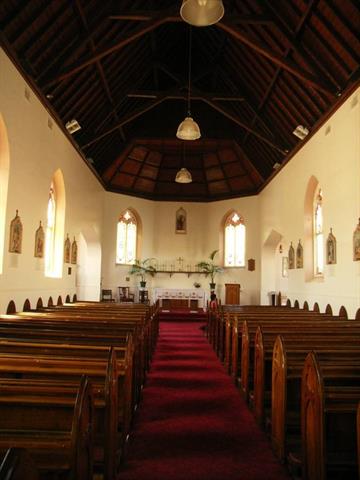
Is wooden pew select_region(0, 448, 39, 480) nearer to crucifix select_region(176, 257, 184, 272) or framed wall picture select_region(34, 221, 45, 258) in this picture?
framed wall picture select_region(34, 221, 45, 258)

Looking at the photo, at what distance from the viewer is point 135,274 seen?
19.4 m

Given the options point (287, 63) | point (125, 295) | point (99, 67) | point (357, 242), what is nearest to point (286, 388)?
point (357, 242)

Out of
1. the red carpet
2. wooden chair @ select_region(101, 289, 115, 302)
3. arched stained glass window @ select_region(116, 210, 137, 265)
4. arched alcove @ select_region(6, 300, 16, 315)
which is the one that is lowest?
the red carpet

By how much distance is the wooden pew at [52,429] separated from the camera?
2.16m

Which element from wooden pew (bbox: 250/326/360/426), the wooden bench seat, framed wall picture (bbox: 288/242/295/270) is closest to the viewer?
the wooden bench seat

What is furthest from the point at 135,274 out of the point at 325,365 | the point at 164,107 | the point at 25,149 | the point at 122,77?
the point at 325,365

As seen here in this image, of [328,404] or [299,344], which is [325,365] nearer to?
[328,404]

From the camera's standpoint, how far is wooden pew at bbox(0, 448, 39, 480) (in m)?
1.30

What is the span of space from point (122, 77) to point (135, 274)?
896 cm

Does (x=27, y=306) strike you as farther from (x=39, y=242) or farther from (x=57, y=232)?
(x=57, y=232)

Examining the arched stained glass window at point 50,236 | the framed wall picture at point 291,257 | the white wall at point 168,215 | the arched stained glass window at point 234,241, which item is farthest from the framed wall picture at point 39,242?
the arched stained glass window at point 234,241

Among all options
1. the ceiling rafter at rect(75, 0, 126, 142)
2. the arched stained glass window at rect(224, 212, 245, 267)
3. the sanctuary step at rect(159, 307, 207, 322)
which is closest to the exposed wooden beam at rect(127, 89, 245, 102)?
the ceiling rafter at rect(75, 0, 126, 142)

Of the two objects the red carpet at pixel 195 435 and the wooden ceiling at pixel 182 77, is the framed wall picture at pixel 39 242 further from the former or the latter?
the red carpet at pixel 195 435

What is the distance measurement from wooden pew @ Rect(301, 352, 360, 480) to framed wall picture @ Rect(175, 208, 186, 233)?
1671 cm
